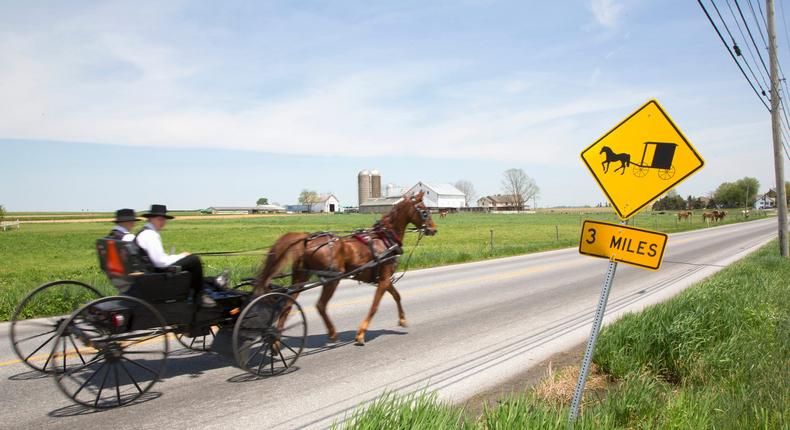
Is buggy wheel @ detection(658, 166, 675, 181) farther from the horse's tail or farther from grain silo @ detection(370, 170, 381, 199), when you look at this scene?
grain silo @ detection(370, 170, 381, 199)

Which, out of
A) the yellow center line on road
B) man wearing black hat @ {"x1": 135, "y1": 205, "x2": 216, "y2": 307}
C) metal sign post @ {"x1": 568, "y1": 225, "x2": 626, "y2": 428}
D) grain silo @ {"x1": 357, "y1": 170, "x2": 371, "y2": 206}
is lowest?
the yellow center line on road

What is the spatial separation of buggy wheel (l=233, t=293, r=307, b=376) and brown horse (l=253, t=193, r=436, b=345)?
139 millimetres

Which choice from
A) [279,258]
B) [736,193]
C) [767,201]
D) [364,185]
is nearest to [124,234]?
[279,258]

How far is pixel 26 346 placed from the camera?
6.20 metres

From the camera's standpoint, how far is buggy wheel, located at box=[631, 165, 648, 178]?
12.4 ft

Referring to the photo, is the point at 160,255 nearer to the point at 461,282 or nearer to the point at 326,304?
the point at 326,304

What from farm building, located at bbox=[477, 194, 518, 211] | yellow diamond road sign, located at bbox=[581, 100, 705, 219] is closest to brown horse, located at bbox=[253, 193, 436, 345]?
yellow diamond road sign, located at bbox=[581, 100, 705, 219]

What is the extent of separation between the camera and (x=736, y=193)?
153875 mm

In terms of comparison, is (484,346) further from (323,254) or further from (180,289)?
(180,289)

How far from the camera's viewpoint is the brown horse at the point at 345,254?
6.22 m

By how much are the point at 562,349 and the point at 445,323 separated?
2.03 meters

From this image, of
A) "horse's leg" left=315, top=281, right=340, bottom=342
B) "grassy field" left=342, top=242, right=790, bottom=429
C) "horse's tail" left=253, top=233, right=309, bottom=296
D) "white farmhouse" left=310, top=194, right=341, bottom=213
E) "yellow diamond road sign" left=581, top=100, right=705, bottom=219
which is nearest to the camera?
"grassy field" left=342, top=242, right=790, bottom=429

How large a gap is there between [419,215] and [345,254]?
4.83ft

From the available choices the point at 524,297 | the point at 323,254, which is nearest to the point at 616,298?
the point at 524,297
